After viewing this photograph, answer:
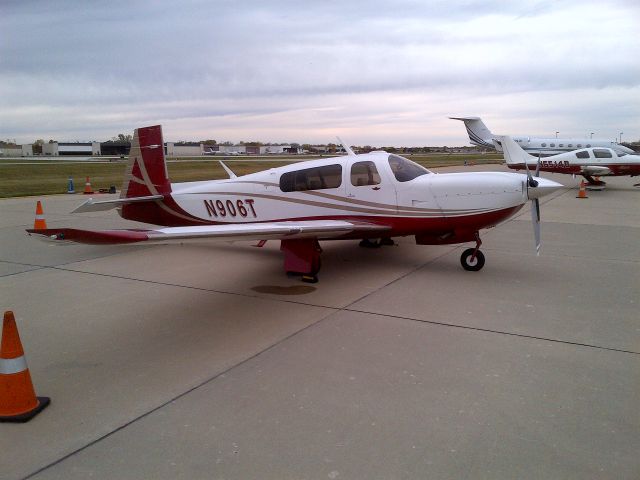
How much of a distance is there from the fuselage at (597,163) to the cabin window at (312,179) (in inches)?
617

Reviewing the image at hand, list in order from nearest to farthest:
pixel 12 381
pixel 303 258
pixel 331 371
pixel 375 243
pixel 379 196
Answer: pixel 12 381 < pixel 331 371 < pixel 303 258 < pixel 379 196 < pixel 375 243

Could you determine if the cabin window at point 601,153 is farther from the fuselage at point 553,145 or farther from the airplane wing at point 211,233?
the airplane wing at point 211,233

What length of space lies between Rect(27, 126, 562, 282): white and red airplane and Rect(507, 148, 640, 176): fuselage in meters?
15.1

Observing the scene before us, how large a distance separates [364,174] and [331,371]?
4046 millimetres

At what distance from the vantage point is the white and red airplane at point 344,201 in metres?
6.76

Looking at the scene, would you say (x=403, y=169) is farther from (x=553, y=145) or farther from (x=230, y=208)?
(x=553, y=145)

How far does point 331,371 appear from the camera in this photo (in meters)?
3.98

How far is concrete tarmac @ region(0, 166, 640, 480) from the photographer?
2852mm

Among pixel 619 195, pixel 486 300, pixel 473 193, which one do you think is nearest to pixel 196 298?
pixel 486 300

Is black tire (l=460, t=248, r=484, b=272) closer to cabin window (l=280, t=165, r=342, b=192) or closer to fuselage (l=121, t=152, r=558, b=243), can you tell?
fuselage (l=121, t=152, r=558, b=243)

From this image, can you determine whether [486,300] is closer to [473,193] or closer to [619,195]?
[473,193]

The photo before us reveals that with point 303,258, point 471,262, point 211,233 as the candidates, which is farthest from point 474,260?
point 211,233

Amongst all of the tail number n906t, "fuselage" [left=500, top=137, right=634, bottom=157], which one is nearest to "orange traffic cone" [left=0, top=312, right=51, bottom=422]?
the tail number n906t

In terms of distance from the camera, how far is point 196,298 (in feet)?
19.9
